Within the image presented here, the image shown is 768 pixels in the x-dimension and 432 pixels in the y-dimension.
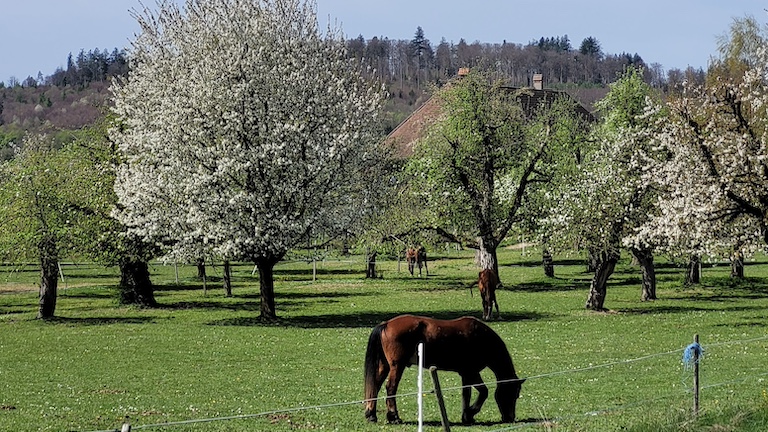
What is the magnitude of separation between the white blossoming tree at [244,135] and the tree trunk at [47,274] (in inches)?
129

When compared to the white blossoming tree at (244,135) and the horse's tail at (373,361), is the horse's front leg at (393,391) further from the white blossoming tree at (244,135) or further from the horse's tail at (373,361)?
the white blossoming tree at (244,135)

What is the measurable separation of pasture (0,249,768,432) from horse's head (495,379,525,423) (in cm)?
20

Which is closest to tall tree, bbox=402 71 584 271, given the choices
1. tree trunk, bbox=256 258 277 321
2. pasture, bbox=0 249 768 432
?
pasture, bbox=0 249 768 432

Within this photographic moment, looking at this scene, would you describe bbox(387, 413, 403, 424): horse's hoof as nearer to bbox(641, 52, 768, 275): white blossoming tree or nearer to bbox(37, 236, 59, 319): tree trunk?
bbox(641, 52, 768, 275): white blossoming tree

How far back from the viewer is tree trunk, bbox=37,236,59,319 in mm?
38438

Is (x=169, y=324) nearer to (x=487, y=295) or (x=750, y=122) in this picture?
(x=487, y=295)

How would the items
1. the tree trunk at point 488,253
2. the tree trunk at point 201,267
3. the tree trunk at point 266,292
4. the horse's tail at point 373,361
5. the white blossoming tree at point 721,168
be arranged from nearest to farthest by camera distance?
the horse's tail at point 373,361, the white blossoming tree at point 721,168, the tree trunk at point 266,292, the tree trunk at point 201,267, the tree trunk at point 488,253

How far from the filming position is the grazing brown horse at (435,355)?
15094 millimetres

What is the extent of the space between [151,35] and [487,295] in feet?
59.8

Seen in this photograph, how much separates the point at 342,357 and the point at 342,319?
11.5 m

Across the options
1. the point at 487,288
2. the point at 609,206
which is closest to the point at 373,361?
the point at 487,288

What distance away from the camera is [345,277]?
6222cm

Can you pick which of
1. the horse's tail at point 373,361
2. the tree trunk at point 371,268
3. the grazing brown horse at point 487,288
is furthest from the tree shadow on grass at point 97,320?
the horse's tail at point 373,361

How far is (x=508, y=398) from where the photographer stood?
49.2ft
